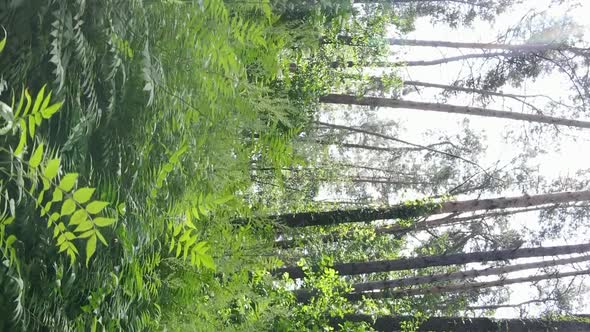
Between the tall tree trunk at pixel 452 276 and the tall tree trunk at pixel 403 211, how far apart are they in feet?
5.36

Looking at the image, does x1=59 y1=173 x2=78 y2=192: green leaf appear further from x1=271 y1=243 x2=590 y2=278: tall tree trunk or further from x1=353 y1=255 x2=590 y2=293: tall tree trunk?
x1=353 y1=255 x2=590 y2=293: tall tree trunk

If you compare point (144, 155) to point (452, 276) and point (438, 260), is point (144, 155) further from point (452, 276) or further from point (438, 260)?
point (452, 276)

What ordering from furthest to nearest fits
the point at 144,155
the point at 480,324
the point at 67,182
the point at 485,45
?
the point at 485,45
the point at 480,324
the point at 144,155
the point at 67,182

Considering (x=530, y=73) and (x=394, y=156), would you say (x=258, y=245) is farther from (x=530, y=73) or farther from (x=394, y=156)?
(x=394, y=156)

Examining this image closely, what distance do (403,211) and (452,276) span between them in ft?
9.59

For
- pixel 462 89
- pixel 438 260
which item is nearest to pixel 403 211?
pixel 438 260

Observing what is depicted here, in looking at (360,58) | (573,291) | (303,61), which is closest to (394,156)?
(573,291)

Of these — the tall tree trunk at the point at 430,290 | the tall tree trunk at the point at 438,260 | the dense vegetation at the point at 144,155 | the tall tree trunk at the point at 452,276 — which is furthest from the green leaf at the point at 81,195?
the tall tree trunk at the point at 430,290

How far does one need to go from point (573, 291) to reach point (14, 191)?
1462 cm

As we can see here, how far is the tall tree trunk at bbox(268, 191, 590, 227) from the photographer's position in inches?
348

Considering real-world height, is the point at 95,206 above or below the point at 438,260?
above

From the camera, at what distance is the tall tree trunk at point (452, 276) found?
10891mm

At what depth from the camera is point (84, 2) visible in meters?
2.26

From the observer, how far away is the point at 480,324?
9.40m
